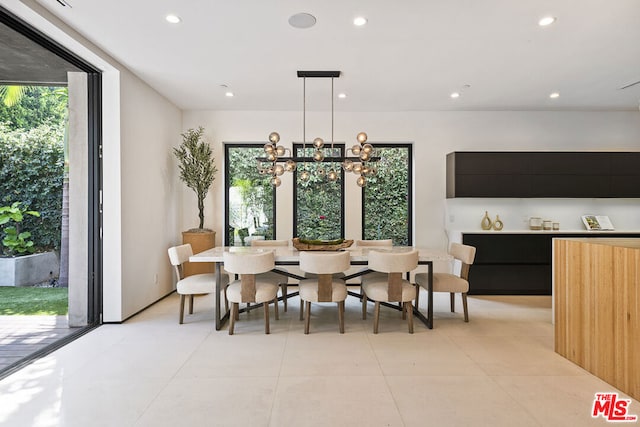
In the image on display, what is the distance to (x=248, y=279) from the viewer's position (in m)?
3.37

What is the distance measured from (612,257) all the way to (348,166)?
2436mm

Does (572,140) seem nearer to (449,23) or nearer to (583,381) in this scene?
(449,23)

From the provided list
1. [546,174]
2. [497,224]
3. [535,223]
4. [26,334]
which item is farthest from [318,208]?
[26,334]

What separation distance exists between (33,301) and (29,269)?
1.07 metres

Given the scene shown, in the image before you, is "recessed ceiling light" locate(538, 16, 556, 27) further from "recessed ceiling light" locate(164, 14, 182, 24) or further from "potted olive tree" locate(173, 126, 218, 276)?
"potted olive tree" locate(173, 126, 218, 276)

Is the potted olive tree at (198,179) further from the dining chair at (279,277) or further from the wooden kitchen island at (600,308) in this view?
the wooden kitchen island at (600,308)

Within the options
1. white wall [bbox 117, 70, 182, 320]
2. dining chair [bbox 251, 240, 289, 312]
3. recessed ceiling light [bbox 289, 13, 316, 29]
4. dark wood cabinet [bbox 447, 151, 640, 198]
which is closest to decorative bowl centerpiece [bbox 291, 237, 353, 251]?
dining chair [bbox 251, 240, 289, 312]

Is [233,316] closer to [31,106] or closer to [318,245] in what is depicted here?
[318,245]

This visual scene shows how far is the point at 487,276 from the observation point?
5.05 m

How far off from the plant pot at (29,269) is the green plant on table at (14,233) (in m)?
0.11

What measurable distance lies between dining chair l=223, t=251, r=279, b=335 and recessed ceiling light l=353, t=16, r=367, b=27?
222cm

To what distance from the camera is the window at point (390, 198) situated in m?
5.78

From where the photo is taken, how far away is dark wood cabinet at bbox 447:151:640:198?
17.0 feet

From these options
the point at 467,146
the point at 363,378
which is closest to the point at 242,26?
the point at 363,378
